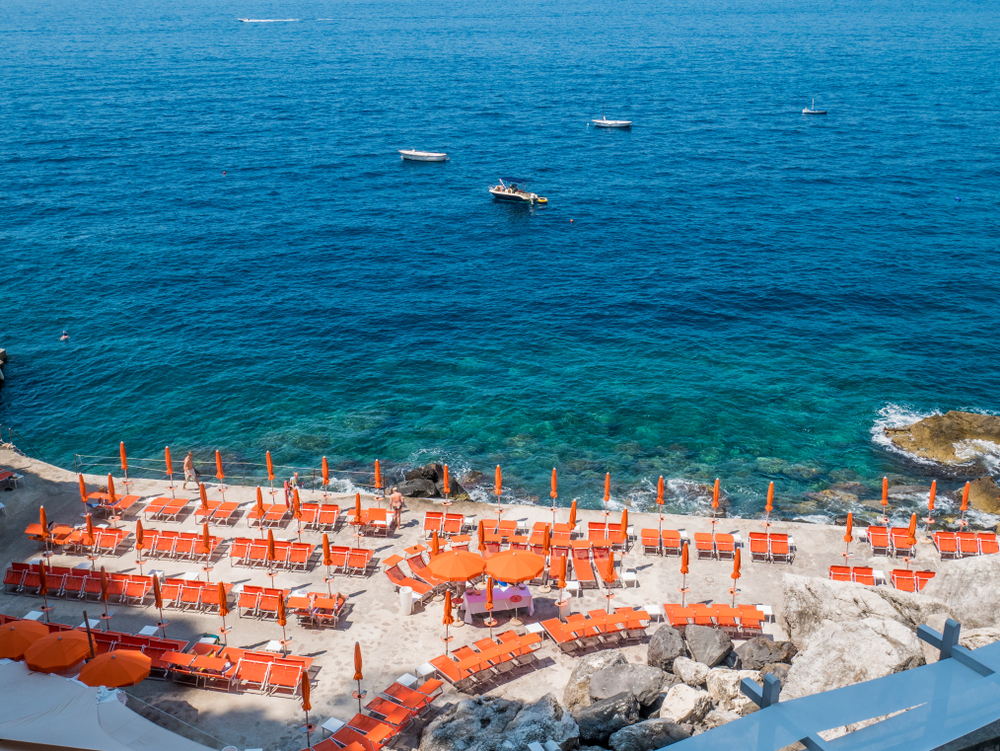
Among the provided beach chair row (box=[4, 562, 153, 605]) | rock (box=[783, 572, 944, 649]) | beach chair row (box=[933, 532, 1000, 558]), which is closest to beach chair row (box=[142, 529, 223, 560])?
beach chair row (box=[4, 562, 153, 605])

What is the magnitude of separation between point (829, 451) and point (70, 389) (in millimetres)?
45282

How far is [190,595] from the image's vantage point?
27062 millimetres

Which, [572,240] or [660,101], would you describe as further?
[660,101]

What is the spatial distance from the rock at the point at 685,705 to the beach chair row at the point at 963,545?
48.2 feet

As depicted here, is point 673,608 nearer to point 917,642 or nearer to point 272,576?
point 917,642

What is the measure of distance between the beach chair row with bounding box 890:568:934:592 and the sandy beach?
Answer: 153cm

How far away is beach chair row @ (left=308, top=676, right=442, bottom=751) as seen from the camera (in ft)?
68.5

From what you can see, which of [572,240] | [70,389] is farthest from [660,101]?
[70,389]

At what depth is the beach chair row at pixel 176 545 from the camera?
29859 mm

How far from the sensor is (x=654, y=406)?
1945 inches

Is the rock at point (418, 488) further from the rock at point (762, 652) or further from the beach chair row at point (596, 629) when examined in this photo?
the rock at point (762, 652)

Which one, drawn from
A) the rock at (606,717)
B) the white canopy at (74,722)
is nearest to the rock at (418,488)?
the rock at (606,717)

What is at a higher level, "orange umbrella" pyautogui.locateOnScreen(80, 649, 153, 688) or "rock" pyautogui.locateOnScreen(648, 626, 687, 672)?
"orange umbrella" pyautogui.locateOnScreen(80, 649, 153, 688)

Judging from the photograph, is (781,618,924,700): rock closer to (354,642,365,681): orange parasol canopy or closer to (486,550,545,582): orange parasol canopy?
(486,550,545,582): orange parasol canopy
